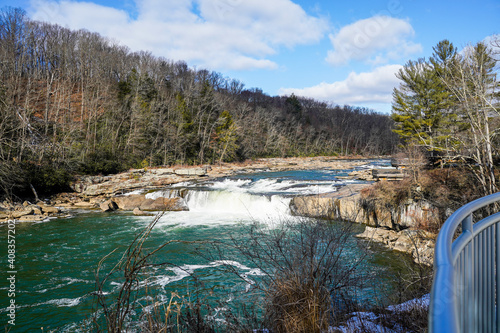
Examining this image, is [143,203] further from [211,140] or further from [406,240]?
[211,140]

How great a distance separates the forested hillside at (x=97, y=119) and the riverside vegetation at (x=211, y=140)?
170 millimetres

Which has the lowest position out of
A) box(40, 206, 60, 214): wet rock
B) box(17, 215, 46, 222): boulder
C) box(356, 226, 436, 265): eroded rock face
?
box(356, 226, 436, 265): eroded rock face

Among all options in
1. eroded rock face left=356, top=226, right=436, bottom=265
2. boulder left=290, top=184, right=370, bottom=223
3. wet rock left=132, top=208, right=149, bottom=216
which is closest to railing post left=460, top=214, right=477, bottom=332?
eroded rock face left=356, top=226, right=436, bottom=265

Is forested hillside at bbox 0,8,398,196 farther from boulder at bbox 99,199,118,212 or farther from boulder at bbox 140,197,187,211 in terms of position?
boulder at bbox 140,197,187,211

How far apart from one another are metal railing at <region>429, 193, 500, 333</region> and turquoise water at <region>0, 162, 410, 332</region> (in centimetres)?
230

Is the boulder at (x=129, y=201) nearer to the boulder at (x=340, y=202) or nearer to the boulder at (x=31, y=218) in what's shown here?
the boulder at (x=31, y=218)

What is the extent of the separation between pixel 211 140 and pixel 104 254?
98.1 feet

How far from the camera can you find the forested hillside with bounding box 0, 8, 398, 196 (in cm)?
1961

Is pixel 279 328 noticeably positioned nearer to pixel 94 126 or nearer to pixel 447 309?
pixel 447 309

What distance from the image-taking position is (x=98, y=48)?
54.9m

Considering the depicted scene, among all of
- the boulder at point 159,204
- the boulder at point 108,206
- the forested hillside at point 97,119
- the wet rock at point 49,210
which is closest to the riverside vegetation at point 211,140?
the forested hillside at point 97,119

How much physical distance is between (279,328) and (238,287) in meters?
4.25

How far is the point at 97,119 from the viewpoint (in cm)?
3297

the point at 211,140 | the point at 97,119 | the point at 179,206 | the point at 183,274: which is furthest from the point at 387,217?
the point at 97,119
